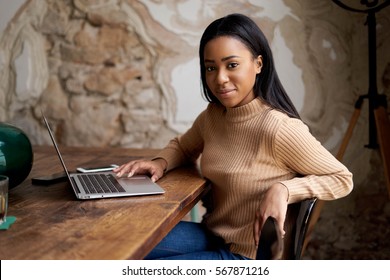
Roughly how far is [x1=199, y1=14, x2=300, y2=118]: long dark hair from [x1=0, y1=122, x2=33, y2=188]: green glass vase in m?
0.58

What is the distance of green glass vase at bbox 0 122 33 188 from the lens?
1.23 meters

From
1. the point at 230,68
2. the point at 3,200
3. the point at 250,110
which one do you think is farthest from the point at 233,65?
the point at 3,200

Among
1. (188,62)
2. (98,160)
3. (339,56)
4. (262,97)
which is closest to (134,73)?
(188,62)

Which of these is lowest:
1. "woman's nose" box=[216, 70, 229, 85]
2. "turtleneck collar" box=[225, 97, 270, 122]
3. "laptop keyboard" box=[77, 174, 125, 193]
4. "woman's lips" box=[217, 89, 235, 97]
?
"laptop keyboard" box=[77, 174, 125, 193]

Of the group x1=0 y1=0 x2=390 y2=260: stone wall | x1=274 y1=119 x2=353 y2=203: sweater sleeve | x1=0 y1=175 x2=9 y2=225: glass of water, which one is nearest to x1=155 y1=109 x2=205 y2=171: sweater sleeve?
x1=274 y1=119 x2=353 y2=203: sweater sleeve

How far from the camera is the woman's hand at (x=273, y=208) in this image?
1091 mm

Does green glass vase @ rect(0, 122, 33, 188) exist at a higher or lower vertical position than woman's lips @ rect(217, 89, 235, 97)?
lower

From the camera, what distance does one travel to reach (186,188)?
4.28 ft

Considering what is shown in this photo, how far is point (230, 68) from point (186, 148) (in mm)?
445

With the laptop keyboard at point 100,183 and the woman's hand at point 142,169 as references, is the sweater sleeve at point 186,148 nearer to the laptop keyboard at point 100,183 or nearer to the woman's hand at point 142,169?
the woman's hand at point 142,169

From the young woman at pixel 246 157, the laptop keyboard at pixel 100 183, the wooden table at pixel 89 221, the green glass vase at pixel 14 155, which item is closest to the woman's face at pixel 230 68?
the young woman at pixel 246 157

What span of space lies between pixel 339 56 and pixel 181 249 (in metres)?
→ 1.32

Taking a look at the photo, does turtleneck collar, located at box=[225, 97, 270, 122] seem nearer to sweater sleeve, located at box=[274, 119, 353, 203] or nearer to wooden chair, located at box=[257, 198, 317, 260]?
sweater sleeve, located at box=[274, 119, 353, 203]
